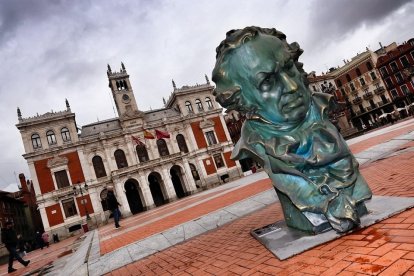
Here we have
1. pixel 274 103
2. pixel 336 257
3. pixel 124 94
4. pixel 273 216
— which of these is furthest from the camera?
pixel 124 94

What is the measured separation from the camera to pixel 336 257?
7.47 feet

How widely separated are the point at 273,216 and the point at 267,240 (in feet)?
4.94

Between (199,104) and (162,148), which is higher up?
(199,104)

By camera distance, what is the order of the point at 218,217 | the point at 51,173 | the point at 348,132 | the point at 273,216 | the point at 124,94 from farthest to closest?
the point at 348,132, the point at 124,94, the point at 51,173, the point at 218,217, the point at 273,216

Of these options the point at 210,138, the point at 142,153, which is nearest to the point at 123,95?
the point at 142,153

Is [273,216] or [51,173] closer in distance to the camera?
[273,216]

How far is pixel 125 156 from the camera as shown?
1240 inches

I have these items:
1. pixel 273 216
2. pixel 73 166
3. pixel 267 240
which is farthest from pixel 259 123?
pixel 73 166

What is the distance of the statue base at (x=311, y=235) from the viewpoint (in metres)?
2.68

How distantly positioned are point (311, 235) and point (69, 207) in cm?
2953

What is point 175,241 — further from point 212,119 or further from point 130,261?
point 212,119

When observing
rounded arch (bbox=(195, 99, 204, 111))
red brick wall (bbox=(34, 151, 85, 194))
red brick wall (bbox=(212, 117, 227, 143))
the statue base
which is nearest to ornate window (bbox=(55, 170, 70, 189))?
red brick wall (bbox=(34, 151, 85, 194))

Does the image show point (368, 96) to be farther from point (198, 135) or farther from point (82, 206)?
point (82, 206)

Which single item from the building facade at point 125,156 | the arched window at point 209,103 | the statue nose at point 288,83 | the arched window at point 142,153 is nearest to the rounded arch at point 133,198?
the building facade at point 125,156
